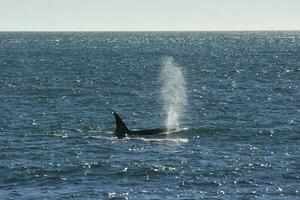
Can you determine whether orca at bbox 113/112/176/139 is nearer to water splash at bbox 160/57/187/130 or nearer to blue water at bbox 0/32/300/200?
blue water at bbox 0/32/300/200

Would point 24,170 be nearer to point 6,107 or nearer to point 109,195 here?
point 109,195

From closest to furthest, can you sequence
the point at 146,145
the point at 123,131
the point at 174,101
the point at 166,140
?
the point at 146,145 < the point at 166,140 < the point at 123,131 < the point at 174,101

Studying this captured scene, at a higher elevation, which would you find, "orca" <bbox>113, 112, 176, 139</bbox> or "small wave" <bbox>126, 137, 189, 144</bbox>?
"orca" <bbox>113, 112, 176, 139</bbox>

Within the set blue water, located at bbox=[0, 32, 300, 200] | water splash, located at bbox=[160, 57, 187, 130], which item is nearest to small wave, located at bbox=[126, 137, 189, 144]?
blue water, located at bbox=[0, 32, 300, 200]

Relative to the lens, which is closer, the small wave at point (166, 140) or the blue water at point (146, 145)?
the blue water at point (146, 145)

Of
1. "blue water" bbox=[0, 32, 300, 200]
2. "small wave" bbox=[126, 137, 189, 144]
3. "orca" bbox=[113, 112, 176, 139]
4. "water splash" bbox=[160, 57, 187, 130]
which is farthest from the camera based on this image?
"water splash" bbox=[160, 57, 187, 130]

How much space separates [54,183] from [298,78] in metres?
88.3

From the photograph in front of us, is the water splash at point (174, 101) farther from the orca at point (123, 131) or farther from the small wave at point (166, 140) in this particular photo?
the small wave at point (166, 140)

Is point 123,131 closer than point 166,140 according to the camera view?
No

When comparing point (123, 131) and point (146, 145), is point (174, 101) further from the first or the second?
point (146, 145)

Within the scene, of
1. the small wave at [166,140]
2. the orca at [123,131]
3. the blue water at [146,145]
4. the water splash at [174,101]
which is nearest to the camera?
the blue water at [146,145]

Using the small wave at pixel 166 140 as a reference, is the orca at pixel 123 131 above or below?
above

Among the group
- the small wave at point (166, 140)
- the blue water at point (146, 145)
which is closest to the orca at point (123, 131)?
the blue water at point (146, 145)

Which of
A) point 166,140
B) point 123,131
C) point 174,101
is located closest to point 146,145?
point 166,140
